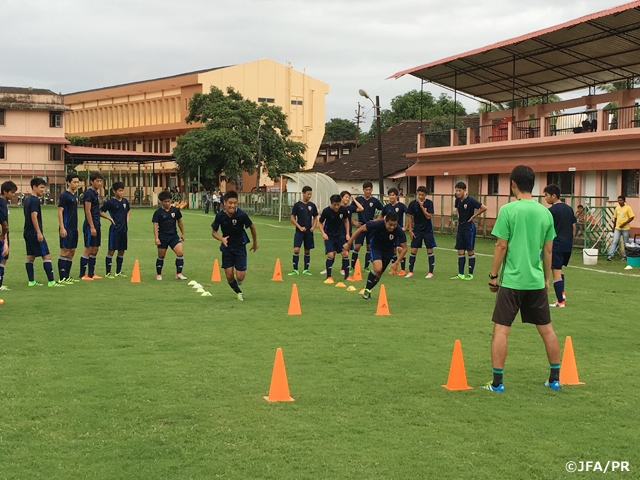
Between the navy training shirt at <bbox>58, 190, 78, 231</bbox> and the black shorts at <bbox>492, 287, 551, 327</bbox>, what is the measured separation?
425 inches

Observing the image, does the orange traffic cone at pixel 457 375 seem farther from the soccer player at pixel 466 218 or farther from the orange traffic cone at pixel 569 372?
the soccer player at pixel 466 218

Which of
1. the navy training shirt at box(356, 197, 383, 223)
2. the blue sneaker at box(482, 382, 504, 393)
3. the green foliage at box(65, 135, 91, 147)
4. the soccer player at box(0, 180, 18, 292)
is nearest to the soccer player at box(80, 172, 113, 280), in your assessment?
the soccer player at box(0, 180, 18, 292)

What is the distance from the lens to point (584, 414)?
7.44m

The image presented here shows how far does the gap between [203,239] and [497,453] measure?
27.9 metres

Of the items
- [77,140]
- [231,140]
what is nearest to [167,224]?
[231,140]

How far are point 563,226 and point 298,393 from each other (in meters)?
8.17

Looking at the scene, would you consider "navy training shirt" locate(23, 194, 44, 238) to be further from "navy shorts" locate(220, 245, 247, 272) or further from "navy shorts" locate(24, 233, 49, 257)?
"navy shorts" locate(220, 245, 247, 272)

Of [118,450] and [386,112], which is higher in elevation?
[386,112]

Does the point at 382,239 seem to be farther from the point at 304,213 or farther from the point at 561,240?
the point at 304,213

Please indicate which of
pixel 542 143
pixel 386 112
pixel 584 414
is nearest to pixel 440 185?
pixel 542 143

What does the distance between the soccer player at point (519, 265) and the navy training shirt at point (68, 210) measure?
35.2ft

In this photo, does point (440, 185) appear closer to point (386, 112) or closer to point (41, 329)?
point (41, 329)

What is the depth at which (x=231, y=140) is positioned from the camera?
69.2 meters

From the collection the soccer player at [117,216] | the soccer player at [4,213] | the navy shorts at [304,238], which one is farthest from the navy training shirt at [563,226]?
the soccer player at [4,213]
